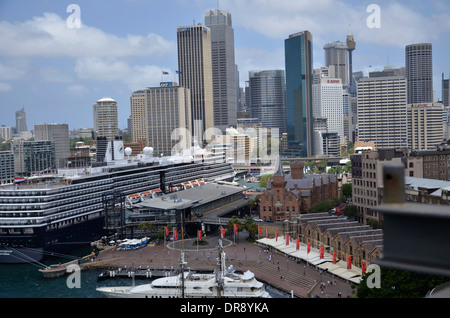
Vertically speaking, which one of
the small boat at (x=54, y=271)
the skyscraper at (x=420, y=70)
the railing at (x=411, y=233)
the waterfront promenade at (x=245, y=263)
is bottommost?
the small boat at (x=54, y=271)

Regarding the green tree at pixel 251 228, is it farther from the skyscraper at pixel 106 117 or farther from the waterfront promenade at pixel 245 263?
the skyscraper at pixel 106 117

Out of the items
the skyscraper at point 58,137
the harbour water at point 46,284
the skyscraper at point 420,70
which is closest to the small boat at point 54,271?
the harbour water at point 46,284

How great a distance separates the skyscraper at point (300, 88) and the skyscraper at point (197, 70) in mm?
20855

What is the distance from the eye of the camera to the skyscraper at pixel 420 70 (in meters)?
133

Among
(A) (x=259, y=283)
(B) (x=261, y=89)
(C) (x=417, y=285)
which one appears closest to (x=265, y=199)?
(A) (x=259, y=283)

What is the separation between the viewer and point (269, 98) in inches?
6624

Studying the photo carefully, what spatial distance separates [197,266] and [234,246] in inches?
212

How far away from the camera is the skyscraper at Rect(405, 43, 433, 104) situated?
133 metres

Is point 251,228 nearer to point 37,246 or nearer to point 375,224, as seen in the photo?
point 375,224

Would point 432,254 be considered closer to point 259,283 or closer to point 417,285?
point 417,285

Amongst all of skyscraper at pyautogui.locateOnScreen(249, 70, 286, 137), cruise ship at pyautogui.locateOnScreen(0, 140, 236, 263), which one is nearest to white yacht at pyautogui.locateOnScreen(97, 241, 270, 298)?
cruise ship at pyautogui.locateOnScreen(0, 140, 236, 263)

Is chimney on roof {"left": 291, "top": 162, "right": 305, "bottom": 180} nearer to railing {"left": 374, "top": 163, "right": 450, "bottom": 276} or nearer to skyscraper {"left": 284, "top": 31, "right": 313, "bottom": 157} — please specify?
railing {"left": 374, "top": 163, "right": 450, "bottom": 276}

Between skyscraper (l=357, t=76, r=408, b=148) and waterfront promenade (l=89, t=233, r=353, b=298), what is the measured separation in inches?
2735
